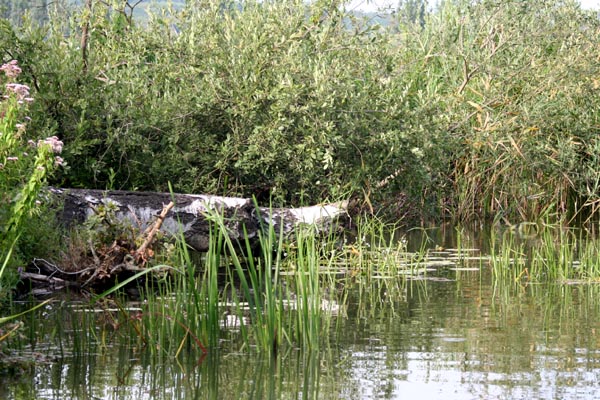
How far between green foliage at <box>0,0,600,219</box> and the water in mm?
4593

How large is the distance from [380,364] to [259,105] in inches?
266

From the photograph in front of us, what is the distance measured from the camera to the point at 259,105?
40.7ft

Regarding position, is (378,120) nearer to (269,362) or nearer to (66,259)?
(66,259)

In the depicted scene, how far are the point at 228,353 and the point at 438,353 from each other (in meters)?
1.25

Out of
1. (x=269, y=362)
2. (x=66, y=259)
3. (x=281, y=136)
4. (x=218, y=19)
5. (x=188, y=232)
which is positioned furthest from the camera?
(x=218, y=19)

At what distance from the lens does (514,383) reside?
5.51 m

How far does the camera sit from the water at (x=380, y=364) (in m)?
5.39

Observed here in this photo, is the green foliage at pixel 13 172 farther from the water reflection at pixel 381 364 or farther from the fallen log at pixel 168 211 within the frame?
the fallen log at pixel 168 211

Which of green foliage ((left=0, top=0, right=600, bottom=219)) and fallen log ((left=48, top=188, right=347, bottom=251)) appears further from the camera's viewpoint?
green foliage ((left=0, top=0, right=600, bottom=219))

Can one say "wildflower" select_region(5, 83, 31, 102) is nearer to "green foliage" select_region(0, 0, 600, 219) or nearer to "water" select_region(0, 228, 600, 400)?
"water" select_region(0, 228, 600, 400)

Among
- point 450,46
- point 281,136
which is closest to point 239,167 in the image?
point 281,136

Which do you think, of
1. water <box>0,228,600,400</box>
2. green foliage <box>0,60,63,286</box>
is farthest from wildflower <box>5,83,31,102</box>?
water <box>0,228,600,400</box>

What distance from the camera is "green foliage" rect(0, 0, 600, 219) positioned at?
39.9 feet

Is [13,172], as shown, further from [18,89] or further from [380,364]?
[380,364]
